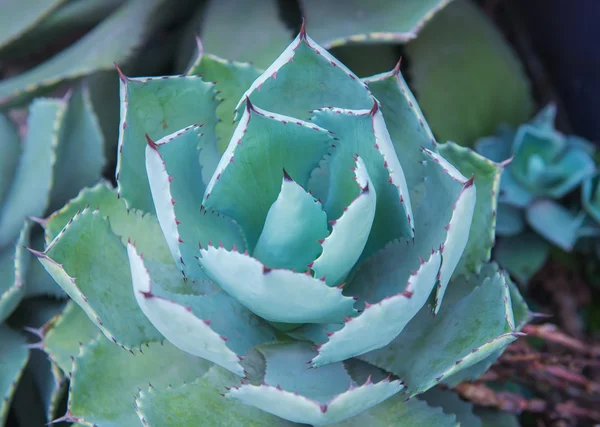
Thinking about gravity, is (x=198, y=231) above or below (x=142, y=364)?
above

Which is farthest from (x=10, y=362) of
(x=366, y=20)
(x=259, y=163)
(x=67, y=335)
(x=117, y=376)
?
(x=366, y=20)

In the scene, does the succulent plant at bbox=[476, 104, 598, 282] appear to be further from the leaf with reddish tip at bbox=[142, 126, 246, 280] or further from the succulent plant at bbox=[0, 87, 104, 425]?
the succulent plant at bbox=[0, 87, 104, 425]

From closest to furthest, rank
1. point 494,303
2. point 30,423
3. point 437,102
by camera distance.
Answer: point 494,303, point 30,423, point 437,102

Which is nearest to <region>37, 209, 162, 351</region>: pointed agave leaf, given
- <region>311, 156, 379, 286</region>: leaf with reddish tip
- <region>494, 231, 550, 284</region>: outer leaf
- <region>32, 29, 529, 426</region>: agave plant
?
<region>32, 29, 529, 426</region>: agave plant

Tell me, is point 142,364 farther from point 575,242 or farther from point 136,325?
point 575,242

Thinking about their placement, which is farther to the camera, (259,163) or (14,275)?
(14,275)

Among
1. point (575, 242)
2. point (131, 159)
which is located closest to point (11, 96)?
point (131, 159)

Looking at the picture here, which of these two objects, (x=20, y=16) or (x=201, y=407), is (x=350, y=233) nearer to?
(x=201, y=407)
